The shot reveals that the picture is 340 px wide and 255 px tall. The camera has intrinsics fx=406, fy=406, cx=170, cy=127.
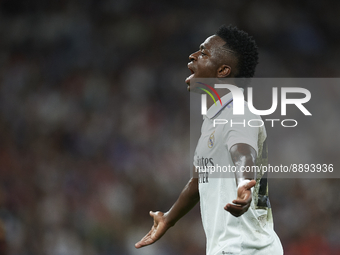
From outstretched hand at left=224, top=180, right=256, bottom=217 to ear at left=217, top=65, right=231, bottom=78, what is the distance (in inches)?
34.2

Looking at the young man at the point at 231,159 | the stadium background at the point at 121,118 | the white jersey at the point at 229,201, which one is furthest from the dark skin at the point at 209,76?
the stadium background at the point at 121,118

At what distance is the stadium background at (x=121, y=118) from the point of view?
5.19 meters

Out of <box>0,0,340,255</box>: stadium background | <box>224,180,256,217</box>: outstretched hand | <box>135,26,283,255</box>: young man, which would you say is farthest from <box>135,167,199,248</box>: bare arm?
<box>0,0,340,255</box>: stadium background

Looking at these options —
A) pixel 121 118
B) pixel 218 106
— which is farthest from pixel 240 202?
pixel 121 118

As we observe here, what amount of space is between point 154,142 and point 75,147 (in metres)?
1.16

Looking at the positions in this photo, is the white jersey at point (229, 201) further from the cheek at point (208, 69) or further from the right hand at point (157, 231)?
the right hand at point (157, 231)

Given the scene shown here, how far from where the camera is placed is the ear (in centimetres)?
221

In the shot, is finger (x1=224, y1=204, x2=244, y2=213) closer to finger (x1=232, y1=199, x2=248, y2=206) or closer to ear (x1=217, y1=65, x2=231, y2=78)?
finger (x1=232, y1=199, x2=248, y2=206)

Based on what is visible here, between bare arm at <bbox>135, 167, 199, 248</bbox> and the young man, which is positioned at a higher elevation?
the young man

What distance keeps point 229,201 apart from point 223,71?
2.37 ft

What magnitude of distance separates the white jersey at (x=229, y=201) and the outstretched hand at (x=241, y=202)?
31 cm

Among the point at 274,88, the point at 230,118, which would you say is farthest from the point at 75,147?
the point at 230,118

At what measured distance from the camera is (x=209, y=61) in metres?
2.25

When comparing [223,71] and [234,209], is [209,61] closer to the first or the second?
[223,71]
